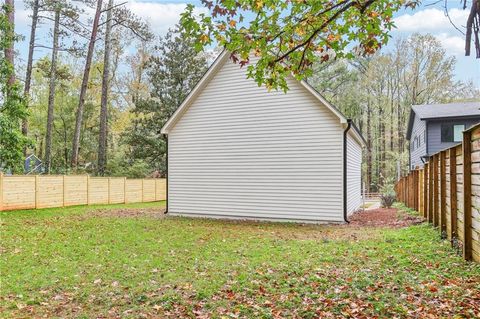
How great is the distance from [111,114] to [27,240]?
24.5 meters

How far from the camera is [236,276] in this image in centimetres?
532

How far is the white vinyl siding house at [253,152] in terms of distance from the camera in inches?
452

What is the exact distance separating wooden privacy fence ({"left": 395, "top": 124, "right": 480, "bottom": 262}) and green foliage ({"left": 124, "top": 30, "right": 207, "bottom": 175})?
68.8ft

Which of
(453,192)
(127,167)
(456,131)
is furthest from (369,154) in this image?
(453,192)

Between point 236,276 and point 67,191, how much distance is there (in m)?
13.6

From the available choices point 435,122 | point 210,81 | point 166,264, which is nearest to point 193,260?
point 166,264

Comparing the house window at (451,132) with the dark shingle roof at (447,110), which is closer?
the dark shingle roof at (447,110)

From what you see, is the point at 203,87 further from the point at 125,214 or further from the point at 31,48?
the point at 31,48

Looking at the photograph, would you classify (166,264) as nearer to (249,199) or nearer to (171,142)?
(249,199)

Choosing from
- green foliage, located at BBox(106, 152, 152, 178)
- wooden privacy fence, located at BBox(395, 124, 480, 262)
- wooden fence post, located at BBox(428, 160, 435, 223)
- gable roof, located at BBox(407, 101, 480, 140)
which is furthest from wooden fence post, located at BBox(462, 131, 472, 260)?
green foliage, located at BBox(106, 152, 152, 178)

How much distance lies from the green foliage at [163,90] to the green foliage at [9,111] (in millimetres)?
11876

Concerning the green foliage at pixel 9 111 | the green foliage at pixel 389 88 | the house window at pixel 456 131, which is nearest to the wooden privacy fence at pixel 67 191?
the green foliage at pixel 9 111

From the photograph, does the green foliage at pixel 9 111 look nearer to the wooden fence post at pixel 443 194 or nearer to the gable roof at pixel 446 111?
the wooden fence post at pixel 443 194

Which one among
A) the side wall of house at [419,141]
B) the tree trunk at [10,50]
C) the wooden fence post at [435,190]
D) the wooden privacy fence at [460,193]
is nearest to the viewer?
the wooden privacy fence at [460,193]
